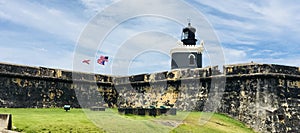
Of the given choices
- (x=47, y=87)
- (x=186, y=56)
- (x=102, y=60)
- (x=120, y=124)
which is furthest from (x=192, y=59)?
(x=120, y=124)

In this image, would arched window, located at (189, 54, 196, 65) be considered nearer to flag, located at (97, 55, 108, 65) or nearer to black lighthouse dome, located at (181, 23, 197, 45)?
black lighthouse dome, located at (181, 23, 197, 45)

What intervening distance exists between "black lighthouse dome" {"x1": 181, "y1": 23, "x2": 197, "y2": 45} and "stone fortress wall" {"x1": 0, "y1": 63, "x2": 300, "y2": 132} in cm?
901

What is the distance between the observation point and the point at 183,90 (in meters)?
16.2

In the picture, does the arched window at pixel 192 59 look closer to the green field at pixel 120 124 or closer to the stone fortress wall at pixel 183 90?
the stone fortress wall at pixel 183 90

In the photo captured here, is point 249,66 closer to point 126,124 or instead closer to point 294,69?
point 294,69

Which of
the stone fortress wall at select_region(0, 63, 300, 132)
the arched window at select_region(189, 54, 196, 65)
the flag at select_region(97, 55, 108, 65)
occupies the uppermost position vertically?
the arched window at select_region(189, 54, 196, 65)

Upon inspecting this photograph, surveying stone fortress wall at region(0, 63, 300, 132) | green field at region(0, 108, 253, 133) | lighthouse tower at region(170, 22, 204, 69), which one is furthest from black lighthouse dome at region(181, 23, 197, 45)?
green field at region(0, 108, 253, 133)

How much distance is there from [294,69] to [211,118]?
3.63m

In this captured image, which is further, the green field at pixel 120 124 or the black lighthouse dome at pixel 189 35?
the black lighthouse dome at pixel 189 35

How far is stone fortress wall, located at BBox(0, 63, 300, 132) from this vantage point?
13703 millimetres

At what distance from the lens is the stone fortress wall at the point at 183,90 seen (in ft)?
45.0

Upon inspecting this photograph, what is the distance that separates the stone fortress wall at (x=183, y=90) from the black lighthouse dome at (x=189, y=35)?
9012mm

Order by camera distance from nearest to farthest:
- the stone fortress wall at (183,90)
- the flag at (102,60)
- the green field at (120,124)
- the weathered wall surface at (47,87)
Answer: the green field at (120,124) → the stone fortress wall at (183,90) → the weathered wall surface at (47,87) → the flag at (102,60)

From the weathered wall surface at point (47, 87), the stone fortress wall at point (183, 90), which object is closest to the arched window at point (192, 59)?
the stone fortress wall at point (183, 90)
